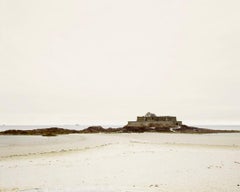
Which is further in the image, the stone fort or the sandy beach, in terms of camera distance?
the stone fort

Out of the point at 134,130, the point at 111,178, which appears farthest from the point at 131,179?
the point at 134,130

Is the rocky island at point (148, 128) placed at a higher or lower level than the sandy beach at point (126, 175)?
higher

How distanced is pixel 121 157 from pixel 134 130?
54.4 m

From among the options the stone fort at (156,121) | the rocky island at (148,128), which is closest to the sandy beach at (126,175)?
the rocky island at (148,128)

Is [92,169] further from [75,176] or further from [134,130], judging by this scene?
[134,130]

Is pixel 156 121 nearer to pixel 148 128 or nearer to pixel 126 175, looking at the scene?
pixel 148 128

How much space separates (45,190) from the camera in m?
11.2

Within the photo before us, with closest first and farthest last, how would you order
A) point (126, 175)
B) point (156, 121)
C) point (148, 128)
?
1. point (126, 175)
2. point (148, 128)
3. point (156, 121)

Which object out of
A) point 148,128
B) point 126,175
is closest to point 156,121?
point 148,128

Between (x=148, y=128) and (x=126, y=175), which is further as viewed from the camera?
(x=148, y=128)

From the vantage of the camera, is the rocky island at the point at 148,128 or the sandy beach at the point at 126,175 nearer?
the sandy beach at the point at 126,175

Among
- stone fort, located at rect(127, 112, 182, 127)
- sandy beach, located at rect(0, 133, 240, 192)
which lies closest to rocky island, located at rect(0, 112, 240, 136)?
stone fort, located at rect(127, 112, 182, 127)

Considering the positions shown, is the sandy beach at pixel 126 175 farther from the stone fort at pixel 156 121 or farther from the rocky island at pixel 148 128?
the stone fort at pixel 156 121

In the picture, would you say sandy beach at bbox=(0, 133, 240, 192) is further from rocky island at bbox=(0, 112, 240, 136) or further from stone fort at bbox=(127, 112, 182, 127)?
stone fort at bbox=(127, 112, 182, 127)
